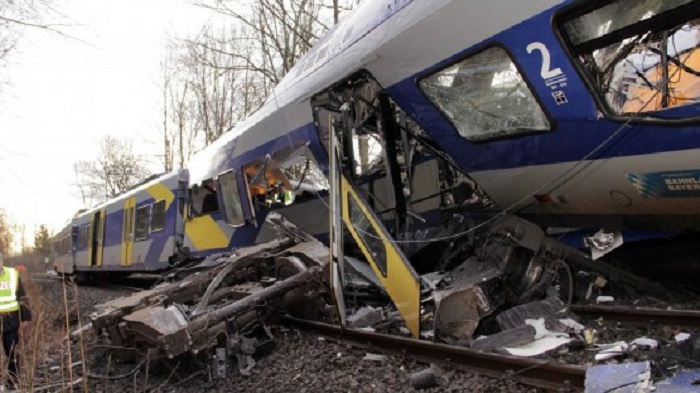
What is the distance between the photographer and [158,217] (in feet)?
42.7

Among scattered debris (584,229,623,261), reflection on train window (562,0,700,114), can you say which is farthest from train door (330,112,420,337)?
reflection on train window (562,0,700,114)

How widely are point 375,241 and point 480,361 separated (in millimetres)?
1663

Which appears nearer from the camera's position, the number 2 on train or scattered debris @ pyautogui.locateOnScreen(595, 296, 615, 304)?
the number 2 on train

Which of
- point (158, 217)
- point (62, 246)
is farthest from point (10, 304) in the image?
point (62, 246)

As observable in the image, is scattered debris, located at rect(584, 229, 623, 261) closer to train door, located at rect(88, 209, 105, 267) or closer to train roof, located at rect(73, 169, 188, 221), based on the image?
train roof, located at rect(73, 169, 188, 221)

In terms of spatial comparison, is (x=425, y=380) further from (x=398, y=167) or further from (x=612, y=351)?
(x=398, y=167)

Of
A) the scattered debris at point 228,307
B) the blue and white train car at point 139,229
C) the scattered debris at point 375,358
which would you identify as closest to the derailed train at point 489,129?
the scattered debris at point 375,358

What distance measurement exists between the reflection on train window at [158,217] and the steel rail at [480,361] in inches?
323

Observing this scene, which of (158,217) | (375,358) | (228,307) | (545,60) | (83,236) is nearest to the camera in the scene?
(545,60)

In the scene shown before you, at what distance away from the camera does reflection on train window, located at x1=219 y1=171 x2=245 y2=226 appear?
9602mm

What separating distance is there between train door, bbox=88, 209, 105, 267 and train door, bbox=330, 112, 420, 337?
1388 cm

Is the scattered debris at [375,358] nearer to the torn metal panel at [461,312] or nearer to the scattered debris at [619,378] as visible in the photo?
the torn metal panel at [461,312]

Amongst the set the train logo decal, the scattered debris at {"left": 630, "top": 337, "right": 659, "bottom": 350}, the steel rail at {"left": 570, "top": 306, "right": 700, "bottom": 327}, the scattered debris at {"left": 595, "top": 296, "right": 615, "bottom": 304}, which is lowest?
the scattered debris at {"left": 630, "top": 337, "right": 659, "bottom": 350}

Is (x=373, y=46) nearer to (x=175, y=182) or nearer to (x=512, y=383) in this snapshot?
(x=512, y=383)
